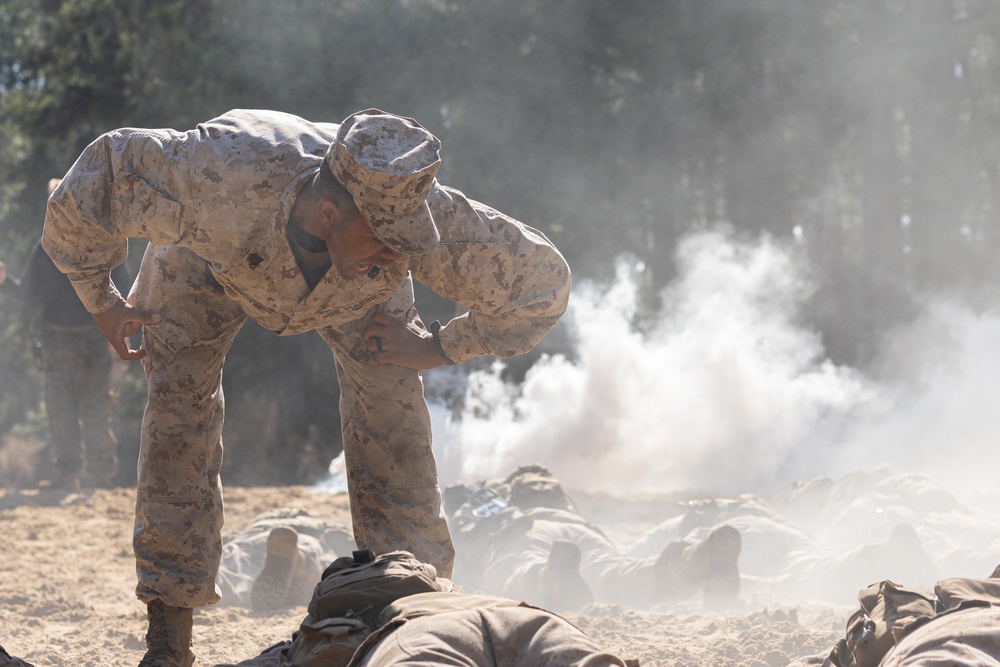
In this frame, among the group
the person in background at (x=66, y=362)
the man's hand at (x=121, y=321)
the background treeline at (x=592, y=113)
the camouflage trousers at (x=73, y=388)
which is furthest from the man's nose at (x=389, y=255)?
the background treeline at (x=592, y=113)

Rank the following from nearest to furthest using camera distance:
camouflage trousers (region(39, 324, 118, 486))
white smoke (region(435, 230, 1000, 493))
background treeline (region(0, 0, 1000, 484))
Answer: camouflage trousers (region(39, 324, 118, 486)) → white smoke (region(435, 230, 1000, 493)) → background treeline (region(0, 0, 1000, 484))

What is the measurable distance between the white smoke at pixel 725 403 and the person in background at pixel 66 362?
Result: 4.03m

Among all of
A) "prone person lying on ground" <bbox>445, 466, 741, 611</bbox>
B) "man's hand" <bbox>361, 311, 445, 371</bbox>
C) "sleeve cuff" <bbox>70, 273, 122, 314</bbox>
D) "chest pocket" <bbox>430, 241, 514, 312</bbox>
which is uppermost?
"chest pocket" <bbox>430, 241, 514, 312</bbox>

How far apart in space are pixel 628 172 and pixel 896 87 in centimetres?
523

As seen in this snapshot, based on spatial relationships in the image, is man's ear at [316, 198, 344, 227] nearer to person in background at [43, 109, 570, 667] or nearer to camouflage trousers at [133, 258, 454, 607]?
person in background at [43, 109, 570, 667]

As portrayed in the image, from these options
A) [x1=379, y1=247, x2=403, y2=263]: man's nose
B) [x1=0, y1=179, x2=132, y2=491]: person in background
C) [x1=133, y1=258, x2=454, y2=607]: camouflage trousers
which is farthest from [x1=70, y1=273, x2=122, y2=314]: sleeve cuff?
[x1=0, y1=179, x2=132, y2=491]: person in background

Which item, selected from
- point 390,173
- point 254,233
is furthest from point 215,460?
point 390,173

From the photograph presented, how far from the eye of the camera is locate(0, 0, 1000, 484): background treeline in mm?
16031

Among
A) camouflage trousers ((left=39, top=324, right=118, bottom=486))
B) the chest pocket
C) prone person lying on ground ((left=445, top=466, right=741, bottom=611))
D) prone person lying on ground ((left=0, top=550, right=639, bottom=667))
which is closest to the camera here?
prone person lying on ground ((left=0, top=550, right=639, bottom=667))

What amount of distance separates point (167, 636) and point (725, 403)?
34.9 ft

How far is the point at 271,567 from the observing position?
514 cm

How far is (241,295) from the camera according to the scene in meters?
3.24

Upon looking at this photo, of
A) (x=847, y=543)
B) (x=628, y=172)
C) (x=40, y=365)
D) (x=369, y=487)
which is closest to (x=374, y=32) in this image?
(x=628, y=172)

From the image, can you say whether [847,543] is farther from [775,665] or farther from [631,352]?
[631,352]
